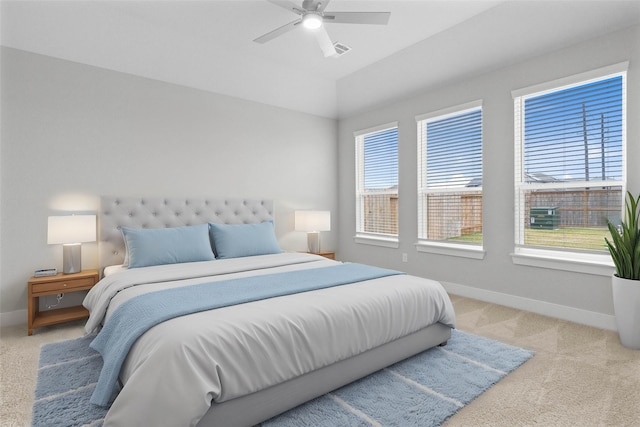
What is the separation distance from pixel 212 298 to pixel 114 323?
581 mm

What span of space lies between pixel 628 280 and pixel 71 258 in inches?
182

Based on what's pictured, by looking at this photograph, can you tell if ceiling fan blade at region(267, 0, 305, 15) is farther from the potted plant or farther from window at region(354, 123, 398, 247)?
the potted plant

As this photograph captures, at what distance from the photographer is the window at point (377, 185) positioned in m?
4.77

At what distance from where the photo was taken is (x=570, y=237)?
10.4ft

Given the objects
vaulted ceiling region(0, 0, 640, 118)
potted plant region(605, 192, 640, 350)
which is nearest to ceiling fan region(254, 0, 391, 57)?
vaulted ceiling region(0, 0, 640, 118)

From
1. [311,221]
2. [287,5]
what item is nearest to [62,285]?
[311,221]

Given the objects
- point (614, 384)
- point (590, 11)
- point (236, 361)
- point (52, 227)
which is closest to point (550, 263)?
point (614, 384)

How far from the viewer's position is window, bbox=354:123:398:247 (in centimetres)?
477

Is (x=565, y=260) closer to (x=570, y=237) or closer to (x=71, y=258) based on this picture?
(x=570, y=237)

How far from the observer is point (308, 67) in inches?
181

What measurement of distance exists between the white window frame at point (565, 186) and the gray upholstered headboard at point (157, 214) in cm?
300

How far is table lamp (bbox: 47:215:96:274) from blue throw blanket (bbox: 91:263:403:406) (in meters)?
1.44

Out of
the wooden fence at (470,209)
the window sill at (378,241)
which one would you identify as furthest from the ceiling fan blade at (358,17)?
the window sill at (378,241)

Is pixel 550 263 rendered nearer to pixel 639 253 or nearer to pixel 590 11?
pixel 639 253
